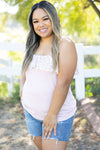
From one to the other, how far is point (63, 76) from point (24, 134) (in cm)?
198

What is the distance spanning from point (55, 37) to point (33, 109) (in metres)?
0.57

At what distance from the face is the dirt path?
173 centimetres

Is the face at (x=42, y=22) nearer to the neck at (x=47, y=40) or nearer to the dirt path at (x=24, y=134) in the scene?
the neck at (x=47, y=40)

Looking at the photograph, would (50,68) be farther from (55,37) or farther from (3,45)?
(3,45)

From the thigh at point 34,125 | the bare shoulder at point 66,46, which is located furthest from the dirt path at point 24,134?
the bare shoulder at point 66,46

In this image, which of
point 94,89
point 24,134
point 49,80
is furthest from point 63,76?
point 94,89

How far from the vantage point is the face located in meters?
1.65

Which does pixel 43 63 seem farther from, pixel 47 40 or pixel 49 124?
pixel 49 124

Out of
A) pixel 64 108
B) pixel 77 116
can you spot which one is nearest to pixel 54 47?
pixel 64 108

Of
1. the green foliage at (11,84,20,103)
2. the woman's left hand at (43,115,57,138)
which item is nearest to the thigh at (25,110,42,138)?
the woman's left hand at (43,115,57,138)

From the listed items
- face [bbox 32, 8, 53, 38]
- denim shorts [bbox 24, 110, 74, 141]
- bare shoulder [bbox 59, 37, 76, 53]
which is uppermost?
face [bbox 32, 8, 53, 38]

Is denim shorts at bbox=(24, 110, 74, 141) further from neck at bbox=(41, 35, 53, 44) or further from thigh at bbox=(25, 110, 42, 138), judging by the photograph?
neck at bbox=(41, 35, 53, 44)

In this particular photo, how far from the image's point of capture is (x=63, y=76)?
1542 mm

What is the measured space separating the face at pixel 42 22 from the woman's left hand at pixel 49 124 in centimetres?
61
